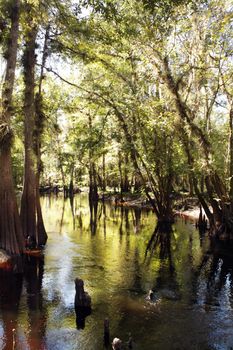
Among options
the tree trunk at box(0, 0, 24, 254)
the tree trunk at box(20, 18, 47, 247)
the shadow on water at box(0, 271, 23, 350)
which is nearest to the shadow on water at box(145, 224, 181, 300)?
the shadow on water at box(0, 271, 23, 350)

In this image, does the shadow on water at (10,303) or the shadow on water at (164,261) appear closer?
the shadow on water at (10,303)

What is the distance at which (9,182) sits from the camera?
17141 mm

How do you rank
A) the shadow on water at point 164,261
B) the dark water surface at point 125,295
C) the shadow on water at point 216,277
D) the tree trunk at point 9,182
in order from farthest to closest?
the tree trunk at point 9,182
the shadow on water at point 164,261
the shadow on water at point 216,277
the dark water surface at point 125,295

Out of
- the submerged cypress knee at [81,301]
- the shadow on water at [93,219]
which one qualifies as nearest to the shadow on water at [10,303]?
the submerged cypress knee at [81,301]

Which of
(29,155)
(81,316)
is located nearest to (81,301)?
(81,316)

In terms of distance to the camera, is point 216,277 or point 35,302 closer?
point 35,302

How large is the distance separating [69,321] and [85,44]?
1287cm

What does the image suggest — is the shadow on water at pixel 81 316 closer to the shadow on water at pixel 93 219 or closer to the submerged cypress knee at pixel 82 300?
the submerged cypress knee at pixel 82 300

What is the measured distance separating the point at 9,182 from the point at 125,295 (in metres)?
7.44

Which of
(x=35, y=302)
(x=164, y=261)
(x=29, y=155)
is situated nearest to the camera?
(x=35, y=302)

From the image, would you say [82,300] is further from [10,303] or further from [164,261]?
[164,261]

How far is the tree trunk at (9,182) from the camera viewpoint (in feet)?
54.0

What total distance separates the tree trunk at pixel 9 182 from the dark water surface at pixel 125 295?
1471 mm

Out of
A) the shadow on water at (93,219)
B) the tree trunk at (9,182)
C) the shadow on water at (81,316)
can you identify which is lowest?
the shadow on water at (81,316)
